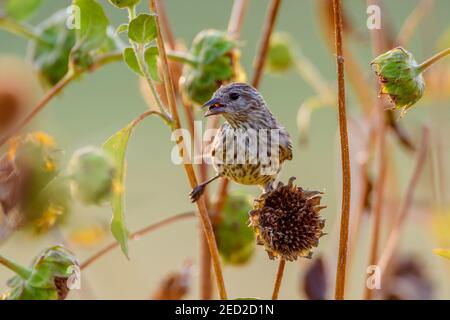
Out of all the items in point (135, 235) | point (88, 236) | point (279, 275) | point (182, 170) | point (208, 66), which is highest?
point (182, 170)

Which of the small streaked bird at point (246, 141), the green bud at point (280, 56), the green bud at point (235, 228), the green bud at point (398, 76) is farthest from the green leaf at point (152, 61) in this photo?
the green bud at point (280, 56)

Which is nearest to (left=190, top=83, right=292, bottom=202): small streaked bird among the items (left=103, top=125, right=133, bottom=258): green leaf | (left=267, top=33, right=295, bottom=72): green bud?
(left=103, top=125, right=133, bottom=258): green leaf

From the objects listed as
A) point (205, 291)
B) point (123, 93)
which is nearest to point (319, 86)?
point (205, 291)

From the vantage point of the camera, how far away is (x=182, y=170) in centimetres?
276

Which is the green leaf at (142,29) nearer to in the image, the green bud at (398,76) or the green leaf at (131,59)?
the green leaf at (131,59)

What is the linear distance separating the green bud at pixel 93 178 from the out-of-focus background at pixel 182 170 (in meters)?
0.11

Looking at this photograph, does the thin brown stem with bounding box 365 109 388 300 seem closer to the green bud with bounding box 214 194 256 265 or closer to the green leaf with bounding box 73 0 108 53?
the green bud with bounding box 214 194 256 265

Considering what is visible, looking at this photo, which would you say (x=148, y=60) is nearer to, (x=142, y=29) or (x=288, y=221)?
(x=142, y=29)

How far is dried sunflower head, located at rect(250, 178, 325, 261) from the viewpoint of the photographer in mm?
780

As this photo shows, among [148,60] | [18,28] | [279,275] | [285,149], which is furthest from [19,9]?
[279,275]

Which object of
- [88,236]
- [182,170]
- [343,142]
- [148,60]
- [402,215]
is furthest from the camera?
[182,170]

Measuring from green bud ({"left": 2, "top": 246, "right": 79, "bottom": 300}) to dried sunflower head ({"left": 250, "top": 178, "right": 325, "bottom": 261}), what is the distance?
0.19m

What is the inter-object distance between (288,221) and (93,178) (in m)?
0.21
